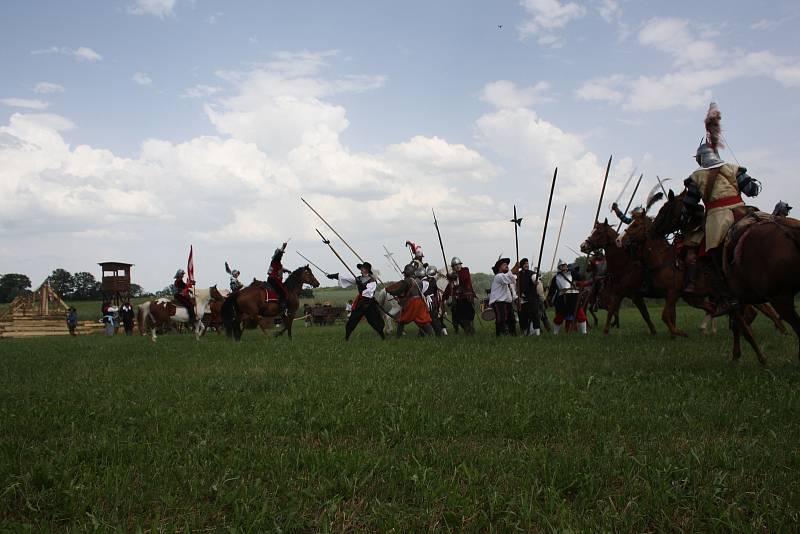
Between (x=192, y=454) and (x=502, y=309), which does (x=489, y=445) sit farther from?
(x=502, y=309)

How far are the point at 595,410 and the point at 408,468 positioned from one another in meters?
2.46

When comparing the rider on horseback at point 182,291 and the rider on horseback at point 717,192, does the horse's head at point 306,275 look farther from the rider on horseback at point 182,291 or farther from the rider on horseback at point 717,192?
the rider on horseback at point 717,192

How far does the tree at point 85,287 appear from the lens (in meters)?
80.8

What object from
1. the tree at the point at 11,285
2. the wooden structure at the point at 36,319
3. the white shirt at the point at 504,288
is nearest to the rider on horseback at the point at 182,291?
the white shirt at the point at 504,288

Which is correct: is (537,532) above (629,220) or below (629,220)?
below

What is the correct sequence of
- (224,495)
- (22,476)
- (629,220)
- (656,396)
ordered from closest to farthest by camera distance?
1. (224,495)
2. (22,476)
3. (656,396)
4. (629,220)

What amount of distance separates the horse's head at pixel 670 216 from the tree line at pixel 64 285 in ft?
259

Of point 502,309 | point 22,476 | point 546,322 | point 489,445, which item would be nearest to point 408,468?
point 489,445

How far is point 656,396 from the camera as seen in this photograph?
6.77m

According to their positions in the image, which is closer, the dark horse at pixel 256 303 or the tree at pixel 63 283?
the dark horse at pixel 256 303

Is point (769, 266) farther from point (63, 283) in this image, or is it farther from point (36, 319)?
point (63, 283)

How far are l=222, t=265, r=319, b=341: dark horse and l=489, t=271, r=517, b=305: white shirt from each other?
557 cm

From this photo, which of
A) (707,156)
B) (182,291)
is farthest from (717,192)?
(182,291)

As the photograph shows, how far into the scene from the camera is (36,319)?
39.8 meters
